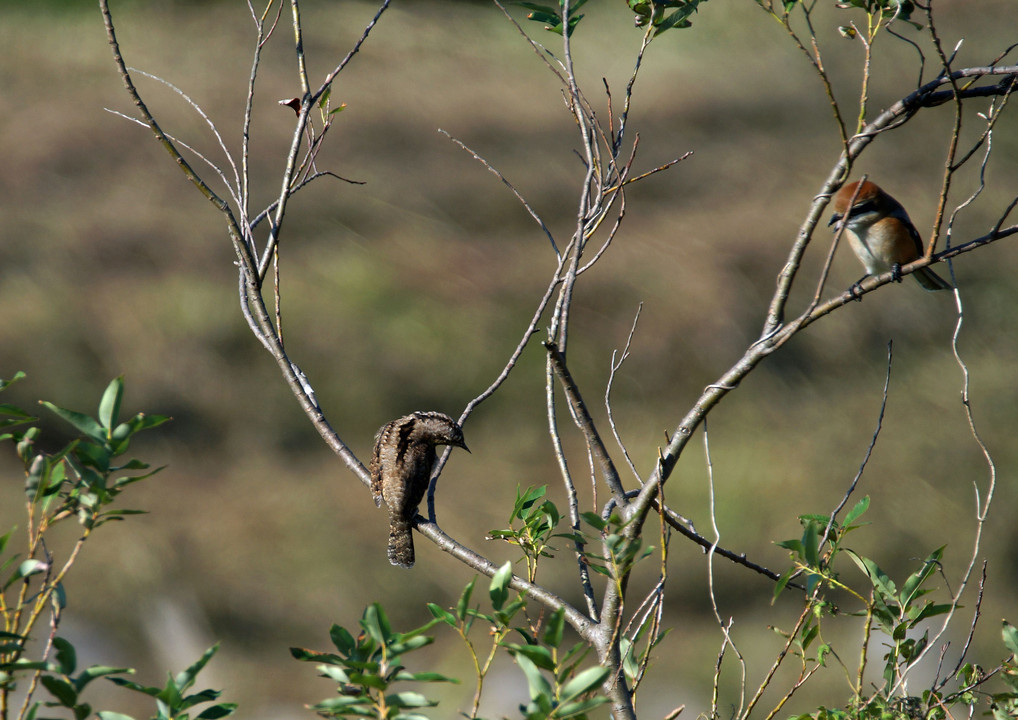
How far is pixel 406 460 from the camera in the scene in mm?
3275

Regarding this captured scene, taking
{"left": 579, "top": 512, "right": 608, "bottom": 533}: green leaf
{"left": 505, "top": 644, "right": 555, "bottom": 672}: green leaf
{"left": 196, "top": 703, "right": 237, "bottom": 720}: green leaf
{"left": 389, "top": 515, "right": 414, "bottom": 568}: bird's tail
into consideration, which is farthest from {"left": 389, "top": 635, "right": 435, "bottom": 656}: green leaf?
{"left": 389, "top": 515, "right": 414, "bottom": 568}: bird's tail

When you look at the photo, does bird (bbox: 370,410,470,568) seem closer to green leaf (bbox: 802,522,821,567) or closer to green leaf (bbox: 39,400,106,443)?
green leaf (bbox: 802,522,821,567)

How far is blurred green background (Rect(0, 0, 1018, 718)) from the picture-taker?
860 cm

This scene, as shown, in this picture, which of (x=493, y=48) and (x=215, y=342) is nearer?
(x=215, y=342)

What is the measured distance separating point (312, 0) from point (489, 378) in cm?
769

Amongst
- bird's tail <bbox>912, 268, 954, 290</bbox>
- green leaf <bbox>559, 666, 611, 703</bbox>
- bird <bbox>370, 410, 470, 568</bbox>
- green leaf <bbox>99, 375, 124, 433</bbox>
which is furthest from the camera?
bird's tail <bbox>912, 268, 954, 290</bbox>

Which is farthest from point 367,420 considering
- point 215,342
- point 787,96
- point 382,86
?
point 787,96

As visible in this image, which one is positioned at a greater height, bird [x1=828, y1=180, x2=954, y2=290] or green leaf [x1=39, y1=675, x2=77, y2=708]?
bird [x1=828, y1=180, x2=954, y2=290]

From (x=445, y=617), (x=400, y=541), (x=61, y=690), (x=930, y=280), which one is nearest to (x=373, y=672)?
(x=445, y=617)

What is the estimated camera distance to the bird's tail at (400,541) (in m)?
3.35

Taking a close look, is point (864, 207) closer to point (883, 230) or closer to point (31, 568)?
point (883, 230)

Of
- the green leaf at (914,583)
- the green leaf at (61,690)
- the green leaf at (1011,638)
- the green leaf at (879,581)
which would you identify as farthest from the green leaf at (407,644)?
the green leaf at (1011,638)

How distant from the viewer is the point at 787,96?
46.4 ft

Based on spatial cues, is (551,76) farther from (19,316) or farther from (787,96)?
(19,316)
